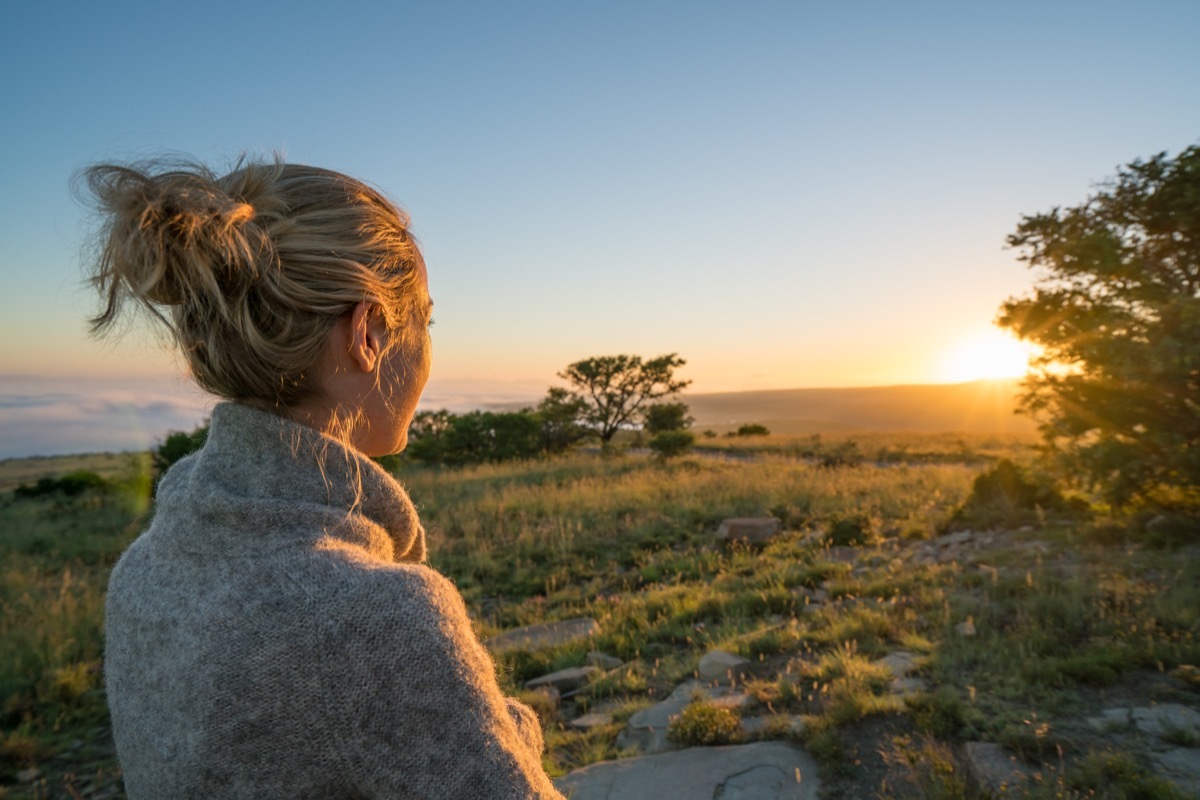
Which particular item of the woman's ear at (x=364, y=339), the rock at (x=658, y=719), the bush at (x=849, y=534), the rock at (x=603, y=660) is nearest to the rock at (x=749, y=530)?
the bush at (x=849, y=534)

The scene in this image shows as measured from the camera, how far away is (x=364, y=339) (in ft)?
4.11

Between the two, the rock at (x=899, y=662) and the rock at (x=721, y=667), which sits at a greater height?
the rock at (x=899, y=662)

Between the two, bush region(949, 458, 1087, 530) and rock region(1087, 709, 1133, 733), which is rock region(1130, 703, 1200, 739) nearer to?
rock region(1087, 709, 1133, 733)

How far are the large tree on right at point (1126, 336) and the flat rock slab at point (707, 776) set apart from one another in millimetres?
5062

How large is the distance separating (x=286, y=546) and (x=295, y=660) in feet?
0.55

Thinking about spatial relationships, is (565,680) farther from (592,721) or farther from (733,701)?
(733,701)

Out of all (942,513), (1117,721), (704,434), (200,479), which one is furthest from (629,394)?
(200,479)

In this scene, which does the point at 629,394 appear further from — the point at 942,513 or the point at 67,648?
the point at 67,648

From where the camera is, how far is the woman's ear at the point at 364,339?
123 cm

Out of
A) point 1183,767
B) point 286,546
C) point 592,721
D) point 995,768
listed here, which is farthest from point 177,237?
point 1183,767

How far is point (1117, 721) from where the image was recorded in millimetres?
3674

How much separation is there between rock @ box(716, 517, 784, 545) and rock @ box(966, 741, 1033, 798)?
5.72 meters

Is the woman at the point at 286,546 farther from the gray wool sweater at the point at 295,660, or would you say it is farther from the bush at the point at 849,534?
the bush at the point at 849,534

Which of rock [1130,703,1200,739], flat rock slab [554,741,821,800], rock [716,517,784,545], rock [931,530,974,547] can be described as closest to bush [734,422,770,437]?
rock [716,517,784,545]
